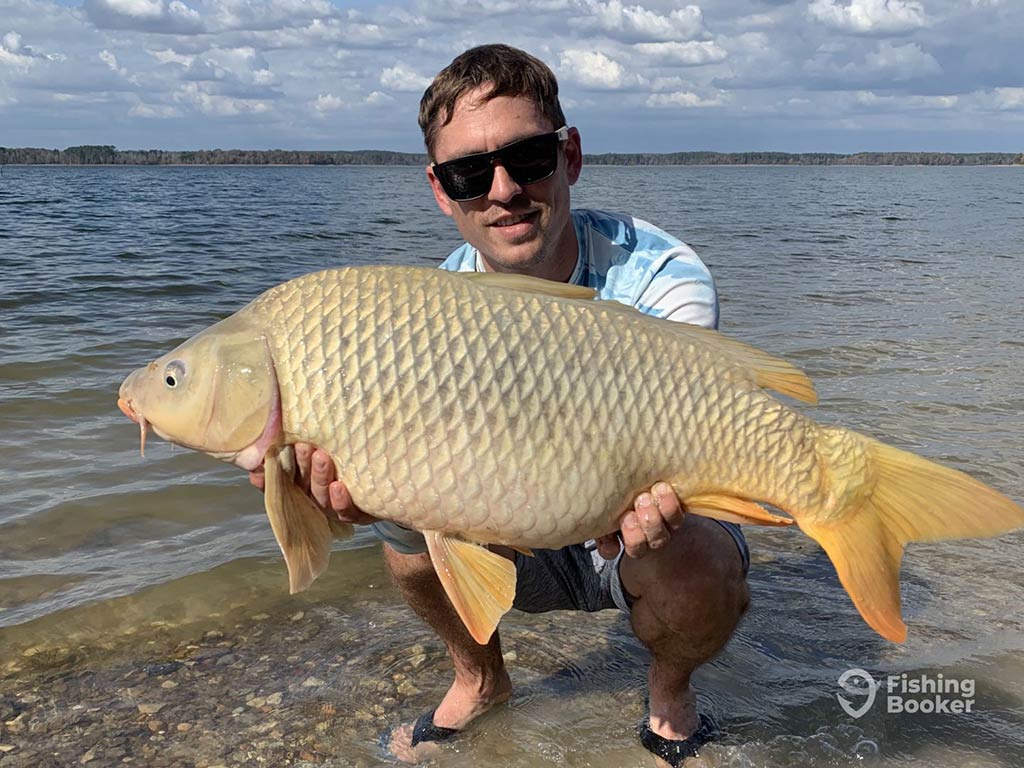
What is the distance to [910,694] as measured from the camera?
2947 mm

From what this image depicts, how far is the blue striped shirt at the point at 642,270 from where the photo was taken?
280 cm

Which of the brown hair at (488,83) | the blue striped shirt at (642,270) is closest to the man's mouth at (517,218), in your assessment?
the blue striped shirt at (642,270)

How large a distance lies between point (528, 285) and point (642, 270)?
0.74 m

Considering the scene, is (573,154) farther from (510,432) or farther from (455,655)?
(455,655)

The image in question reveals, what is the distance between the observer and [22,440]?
5.73 metres

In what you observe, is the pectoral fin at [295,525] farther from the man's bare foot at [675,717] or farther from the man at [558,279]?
the man's bare foot at [675,717]

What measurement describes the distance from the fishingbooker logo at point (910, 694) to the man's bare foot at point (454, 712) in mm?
1079

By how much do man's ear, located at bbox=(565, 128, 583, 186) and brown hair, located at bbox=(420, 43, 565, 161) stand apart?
80 mm

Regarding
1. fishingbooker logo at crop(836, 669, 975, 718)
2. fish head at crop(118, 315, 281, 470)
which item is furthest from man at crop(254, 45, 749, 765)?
fish head at crop(118, 315, 281, 470)

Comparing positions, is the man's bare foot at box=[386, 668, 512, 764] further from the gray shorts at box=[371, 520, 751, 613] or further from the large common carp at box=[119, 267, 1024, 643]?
the large common carp at box=[119, 267, 1024, 643]

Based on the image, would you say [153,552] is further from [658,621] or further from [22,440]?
[658,621]

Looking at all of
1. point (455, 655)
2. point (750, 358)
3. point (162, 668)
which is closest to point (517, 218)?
point (750, 358)

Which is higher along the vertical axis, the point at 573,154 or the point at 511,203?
the point at 573,154

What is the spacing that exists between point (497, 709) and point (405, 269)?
5.06 ft
